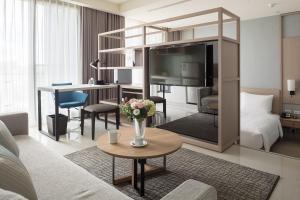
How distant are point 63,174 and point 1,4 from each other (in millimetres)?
3793

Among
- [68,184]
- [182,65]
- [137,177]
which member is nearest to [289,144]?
[182,65]

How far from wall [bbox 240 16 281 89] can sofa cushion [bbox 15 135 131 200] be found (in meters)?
4.88

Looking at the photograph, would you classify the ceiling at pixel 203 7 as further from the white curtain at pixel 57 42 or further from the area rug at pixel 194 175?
the area rug at pixel 194 175

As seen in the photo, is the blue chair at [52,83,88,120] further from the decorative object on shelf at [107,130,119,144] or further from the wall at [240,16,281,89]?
the wall at [240,16,281,89]

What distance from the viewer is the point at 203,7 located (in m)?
4.77

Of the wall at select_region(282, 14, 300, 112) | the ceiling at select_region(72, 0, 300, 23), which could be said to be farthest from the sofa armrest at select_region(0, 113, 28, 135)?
the wall at select_region(282, 14, 300, 112)

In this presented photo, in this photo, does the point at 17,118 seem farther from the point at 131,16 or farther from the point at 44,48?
the point at 131,16

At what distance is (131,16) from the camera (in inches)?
220

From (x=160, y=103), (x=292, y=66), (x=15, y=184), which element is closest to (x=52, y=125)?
(x=160, y=103)

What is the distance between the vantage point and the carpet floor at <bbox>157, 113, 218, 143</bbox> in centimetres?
338

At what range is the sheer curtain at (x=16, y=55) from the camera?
4059mm

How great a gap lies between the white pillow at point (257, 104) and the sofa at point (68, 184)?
3.99 metres

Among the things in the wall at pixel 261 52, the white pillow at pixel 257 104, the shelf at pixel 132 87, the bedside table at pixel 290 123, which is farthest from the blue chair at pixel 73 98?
the bedside table at pixel 290 123

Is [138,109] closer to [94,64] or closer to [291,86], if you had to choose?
[94,64]
